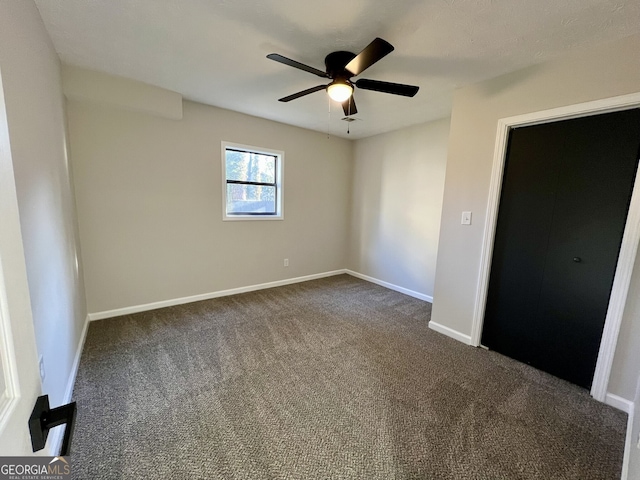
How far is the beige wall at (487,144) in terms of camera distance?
5.95ft

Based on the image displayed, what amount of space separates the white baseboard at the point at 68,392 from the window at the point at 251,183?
1.88 metres

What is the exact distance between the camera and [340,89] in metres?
2.04

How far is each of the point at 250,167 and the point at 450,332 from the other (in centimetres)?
327

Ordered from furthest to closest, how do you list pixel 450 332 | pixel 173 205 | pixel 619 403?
pixel 173 205
pixel 450 332
pixel 619 403

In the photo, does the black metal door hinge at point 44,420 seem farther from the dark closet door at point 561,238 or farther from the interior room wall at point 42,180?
the dark closet door at point 561,238

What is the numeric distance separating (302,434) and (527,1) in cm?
279

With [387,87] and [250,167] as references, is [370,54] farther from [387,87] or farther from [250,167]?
[250,167]

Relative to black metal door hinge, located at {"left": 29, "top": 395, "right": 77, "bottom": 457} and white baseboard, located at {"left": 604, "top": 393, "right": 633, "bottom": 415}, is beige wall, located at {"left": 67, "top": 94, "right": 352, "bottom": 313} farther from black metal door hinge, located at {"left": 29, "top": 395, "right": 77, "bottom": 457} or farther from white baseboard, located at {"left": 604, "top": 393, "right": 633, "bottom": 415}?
white baseboard, located at {"left": 604, "top": 393, "right": 633, "bottom": 415}

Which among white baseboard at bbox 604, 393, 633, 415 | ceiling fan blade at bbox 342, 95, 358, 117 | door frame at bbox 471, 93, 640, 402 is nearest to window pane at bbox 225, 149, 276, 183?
ceiling fan blade at bbox 342, 95, 358, 117

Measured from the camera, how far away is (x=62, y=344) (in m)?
1.75

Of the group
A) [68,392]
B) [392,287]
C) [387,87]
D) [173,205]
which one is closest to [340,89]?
[387,87]

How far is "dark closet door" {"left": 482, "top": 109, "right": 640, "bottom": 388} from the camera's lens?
189 centimetres

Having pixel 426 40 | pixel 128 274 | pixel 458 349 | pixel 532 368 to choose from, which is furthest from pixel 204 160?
pixel 532 368
